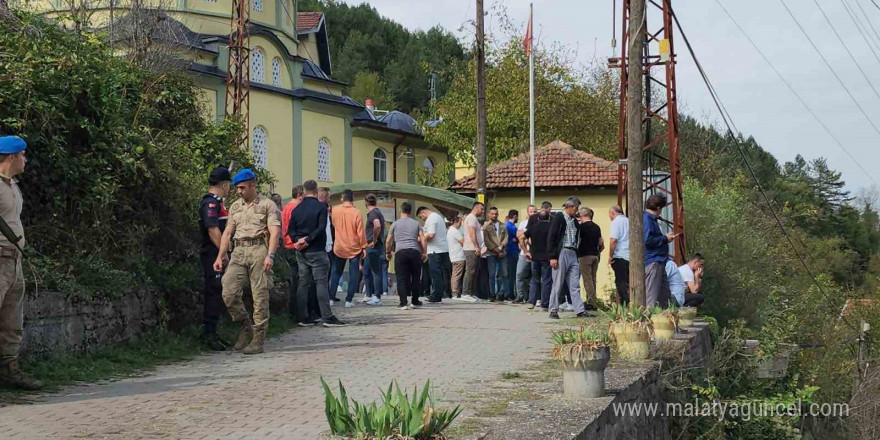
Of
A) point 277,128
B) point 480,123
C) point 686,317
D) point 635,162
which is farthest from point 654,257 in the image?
point 277,128

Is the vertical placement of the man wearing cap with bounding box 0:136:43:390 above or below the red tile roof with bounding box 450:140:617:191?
below

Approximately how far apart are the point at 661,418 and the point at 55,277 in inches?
224

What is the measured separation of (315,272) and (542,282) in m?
4.97

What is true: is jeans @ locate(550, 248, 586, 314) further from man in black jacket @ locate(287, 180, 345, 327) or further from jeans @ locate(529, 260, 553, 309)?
man in black jacket @ locate(287, 180, 345, 327)

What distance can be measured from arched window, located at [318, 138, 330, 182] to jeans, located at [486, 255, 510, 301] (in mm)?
27046

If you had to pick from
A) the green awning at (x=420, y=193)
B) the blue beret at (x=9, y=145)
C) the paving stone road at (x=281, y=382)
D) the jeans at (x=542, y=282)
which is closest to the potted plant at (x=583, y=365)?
the paving stone road at (x=281, y=382)

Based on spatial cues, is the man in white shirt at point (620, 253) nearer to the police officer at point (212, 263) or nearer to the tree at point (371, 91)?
the police officer at point (212, 263)

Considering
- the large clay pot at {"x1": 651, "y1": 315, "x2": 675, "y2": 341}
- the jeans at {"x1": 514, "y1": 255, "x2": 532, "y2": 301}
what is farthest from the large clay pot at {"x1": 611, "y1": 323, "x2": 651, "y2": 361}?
the jeans at {"x1": 514, "y1": 255, "x2": 532, "y2": 301}

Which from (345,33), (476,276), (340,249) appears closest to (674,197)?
(476,276)

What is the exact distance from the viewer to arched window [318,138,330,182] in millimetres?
46156

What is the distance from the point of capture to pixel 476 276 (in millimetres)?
19922

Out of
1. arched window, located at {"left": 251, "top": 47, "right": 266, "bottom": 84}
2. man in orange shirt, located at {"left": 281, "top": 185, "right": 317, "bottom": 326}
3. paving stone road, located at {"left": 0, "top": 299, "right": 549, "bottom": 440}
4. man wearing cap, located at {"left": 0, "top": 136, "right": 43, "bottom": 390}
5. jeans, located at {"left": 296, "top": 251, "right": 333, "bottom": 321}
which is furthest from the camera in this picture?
arched window, located at {"left": 251, "top": 47, "right": 266, "bottom": 84}

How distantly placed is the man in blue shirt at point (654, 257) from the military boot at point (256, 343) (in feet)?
17.9

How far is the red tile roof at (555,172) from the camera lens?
31.8 meters
